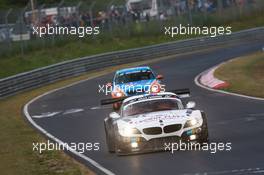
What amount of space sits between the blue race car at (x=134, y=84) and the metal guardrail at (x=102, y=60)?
1296cm

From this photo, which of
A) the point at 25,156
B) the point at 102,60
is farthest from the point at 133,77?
the point at 102,60

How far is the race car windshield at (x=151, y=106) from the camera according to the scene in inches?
637

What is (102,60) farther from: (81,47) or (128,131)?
(128,131)

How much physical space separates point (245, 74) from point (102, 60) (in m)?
15.8

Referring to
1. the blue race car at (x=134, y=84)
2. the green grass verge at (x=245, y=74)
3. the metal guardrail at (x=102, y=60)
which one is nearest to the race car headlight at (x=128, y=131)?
the blue race car at (x=134, y=84)

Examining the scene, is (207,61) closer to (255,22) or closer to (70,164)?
(255,22)

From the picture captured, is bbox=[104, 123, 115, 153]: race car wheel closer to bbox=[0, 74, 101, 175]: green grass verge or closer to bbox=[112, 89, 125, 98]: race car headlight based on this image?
bbox=[0, 74, 101, 175]: green grass verge

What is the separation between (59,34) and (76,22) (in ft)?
4.55

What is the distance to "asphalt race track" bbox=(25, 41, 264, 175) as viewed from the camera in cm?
1309

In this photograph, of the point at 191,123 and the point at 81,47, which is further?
the point at 81,47

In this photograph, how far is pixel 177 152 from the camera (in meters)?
14.7

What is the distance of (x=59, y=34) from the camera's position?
172 ft

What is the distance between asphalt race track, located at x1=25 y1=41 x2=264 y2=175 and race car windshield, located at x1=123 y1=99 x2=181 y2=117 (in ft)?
3.24

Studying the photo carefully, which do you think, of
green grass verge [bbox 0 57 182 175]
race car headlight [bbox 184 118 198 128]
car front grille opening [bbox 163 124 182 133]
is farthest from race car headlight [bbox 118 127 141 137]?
green grass verge [bbox 0 57 182 175]
